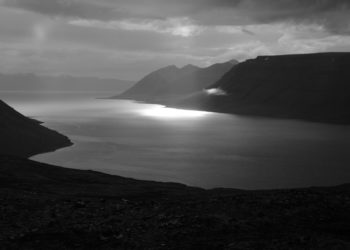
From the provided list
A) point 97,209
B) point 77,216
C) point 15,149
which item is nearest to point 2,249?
point 77,216

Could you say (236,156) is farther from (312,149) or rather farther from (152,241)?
(152,241)

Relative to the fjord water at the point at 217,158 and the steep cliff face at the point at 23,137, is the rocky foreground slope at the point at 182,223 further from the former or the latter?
the steep cliff face at the point at 23,137

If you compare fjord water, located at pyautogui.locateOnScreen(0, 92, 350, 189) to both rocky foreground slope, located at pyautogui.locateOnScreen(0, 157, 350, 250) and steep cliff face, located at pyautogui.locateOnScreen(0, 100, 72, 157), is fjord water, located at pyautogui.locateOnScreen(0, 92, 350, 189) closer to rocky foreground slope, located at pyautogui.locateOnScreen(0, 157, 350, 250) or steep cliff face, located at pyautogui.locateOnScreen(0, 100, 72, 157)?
steep cliff face, located at pyautogui.locateOnScreen(0, 100, 72, 157)

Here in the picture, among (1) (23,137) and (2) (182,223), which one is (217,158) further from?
(2) (182,223)

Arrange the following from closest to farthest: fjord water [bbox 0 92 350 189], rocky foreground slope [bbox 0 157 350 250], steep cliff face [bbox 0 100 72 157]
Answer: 1. rocky foreground slope [bbox 0 157 350 250]
2. fjord water [bbox 0 92 350 189]
3. steep cliff face [bbox 0 100 72 157]

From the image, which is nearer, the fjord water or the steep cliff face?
the fjord water

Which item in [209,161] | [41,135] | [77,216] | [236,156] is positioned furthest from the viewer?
[41,135]

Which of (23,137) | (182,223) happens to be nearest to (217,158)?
(23,137)

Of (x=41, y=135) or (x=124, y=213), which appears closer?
(x=124, y=213)

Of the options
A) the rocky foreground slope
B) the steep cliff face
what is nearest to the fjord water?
the steep cliff face
